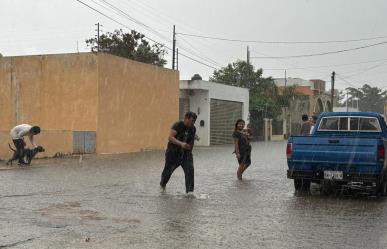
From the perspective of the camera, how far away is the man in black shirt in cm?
1066

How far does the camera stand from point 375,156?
10.2m

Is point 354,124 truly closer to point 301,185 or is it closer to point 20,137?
point 301,185

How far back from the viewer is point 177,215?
8.27 meters

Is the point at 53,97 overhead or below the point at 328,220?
overhead

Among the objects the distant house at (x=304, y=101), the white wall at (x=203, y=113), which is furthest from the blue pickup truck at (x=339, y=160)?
the distant house at (x=304, y=101)

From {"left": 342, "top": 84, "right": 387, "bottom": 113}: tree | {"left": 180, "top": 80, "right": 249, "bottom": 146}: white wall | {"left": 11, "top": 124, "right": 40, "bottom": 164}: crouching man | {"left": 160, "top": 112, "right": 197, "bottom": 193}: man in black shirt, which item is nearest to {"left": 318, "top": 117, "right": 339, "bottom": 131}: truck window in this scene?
{"left": 160, "top": 112, "right": 197, "bottom": 193}: man in black shirt

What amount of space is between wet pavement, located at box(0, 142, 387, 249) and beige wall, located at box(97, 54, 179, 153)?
10407 millimetres

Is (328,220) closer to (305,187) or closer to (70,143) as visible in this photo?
(305,187)

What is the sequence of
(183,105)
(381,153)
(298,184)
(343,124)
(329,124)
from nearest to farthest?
(381,153) → (298,184) → (343,124) → (329,124) → (183,105)

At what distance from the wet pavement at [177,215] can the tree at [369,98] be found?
111 metres

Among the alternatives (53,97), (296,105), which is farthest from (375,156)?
(296,105)

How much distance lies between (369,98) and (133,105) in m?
103

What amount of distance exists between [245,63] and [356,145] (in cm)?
4760

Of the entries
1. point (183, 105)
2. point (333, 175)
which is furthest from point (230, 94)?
point (333, 175)
